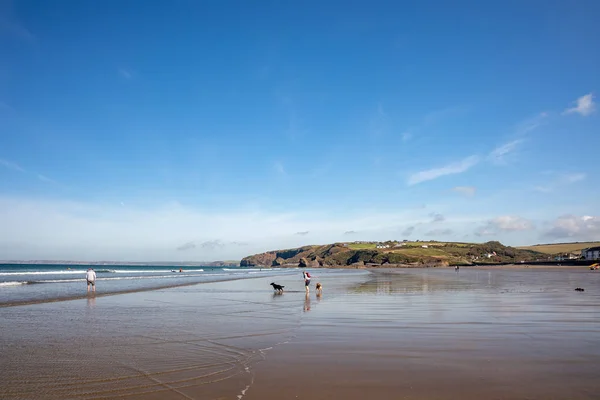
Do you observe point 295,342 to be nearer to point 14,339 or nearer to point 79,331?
point 79,331

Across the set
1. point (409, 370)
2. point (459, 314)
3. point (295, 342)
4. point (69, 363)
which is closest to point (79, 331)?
point (69, 363)

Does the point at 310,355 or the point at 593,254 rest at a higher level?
the point at 310,355

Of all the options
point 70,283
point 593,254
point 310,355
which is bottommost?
point 593,254

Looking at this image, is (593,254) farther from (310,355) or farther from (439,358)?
(310,355)

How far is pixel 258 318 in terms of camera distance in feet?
53.0

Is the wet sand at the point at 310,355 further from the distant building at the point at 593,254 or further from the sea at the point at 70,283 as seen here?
the distant building at the point at 593,254

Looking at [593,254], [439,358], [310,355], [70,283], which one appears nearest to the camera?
[439,358]

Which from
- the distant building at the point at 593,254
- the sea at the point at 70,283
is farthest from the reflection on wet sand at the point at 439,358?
the distant building at the point at 593,254

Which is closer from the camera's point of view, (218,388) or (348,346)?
(218,388)

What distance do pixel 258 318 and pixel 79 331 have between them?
649 centimetres

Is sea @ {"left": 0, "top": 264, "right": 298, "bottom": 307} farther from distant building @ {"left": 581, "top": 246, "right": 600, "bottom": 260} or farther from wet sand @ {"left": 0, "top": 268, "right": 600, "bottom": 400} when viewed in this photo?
distant building @ {"left": 581, "top": 246, "right": 600, "bottom": 260}

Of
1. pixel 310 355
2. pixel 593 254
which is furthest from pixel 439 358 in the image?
pixel 593 254

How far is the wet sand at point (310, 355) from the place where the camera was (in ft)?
22.2

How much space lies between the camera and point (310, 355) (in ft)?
30.3
